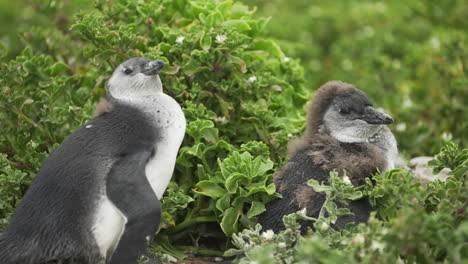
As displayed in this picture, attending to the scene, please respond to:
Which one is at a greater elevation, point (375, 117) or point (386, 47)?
point (375, 117)

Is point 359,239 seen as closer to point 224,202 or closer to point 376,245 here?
point 376,245

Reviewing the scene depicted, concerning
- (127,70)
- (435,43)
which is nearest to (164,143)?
(127,70)

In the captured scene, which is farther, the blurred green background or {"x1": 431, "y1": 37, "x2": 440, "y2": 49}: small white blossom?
{"x1": 431, "y1": 37, "x2": 440, "y2": 49}: small white blossom

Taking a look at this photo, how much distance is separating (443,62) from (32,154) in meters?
4.35

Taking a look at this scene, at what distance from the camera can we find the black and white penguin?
2758 millimetres

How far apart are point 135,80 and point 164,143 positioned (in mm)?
433

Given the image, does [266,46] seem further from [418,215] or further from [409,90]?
[409,90]

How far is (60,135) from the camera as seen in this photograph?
3.90 m

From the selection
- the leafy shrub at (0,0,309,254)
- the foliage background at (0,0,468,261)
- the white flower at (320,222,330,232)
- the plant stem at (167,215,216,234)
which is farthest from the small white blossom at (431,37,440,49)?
the white flower at (320,222,330,232)

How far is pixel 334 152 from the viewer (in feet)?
11.1

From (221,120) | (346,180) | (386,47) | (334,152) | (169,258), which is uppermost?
(346,180)

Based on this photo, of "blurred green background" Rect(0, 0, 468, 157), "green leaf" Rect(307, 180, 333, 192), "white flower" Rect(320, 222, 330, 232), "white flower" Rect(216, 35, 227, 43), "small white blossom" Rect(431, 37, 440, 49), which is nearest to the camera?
"white flower" Rect(320, 222, 330, 232)

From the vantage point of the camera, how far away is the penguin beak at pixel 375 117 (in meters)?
3.48

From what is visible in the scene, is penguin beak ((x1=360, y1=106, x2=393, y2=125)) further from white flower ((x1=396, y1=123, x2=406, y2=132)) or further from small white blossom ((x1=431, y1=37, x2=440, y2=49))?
small white blossom ((x1=431, y1=37, x2=440, y2=49))
